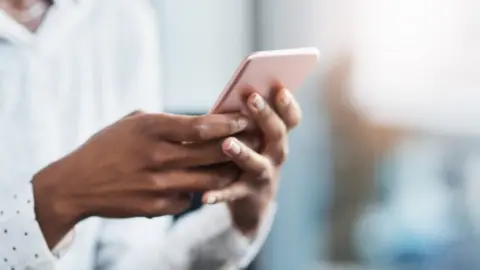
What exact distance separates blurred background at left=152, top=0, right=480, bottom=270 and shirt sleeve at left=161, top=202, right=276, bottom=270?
0.22ft

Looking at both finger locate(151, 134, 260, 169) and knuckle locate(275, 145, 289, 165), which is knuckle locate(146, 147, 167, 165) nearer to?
finger locate(151, 134, 260, 169)

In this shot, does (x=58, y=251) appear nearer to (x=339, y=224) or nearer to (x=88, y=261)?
(x=88, y=261)

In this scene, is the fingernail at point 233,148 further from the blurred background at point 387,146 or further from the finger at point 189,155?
the blurred background at point 387,146

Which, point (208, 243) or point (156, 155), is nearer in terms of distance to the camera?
point (156, 155)

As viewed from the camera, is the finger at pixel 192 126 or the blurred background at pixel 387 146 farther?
the blurred background at pixel 387 146

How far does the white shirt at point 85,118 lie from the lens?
0.75 m

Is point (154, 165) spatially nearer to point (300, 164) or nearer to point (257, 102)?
point (257, 102)

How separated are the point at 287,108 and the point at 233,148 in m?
0.08

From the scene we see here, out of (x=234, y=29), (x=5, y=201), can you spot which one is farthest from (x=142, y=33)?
(x=5, y=201)

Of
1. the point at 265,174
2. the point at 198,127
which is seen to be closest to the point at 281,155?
the point at 265,174

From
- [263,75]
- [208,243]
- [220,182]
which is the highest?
[263,75]

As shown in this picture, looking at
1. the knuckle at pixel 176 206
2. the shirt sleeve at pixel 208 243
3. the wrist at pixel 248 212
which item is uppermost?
the knuckle at pixel 176 206

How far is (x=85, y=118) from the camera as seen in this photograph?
792 mm

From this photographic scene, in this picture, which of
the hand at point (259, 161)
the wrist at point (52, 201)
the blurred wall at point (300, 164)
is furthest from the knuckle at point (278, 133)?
the wrist at point (52, 201)
